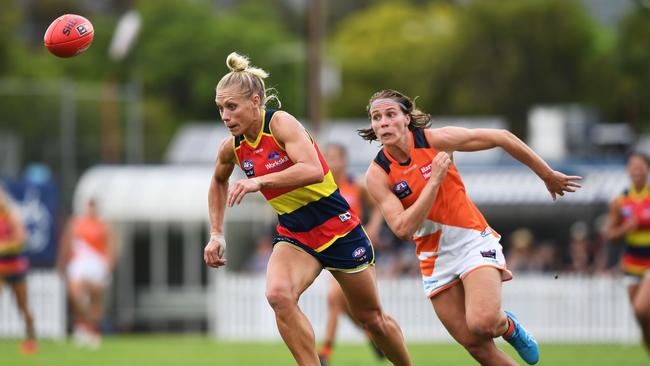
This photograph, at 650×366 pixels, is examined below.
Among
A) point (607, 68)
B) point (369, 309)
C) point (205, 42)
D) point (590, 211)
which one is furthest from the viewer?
point (205, 42)

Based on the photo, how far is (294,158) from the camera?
8453 mm

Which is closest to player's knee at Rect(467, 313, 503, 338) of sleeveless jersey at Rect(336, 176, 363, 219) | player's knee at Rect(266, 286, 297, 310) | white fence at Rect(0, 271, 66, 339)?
player's knee at Rect(266, 286, 297, 310)

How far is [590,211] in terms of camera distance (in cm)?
2642

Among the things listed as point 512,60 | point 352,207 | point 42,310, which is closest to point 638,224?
point 352,207

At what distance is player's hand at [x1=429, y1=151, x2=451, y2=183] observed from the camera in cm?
812

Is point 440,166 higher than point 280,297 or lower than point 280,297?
higher

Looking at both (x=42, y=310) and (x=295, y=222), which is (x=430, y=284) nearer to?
(x=295, y=222)

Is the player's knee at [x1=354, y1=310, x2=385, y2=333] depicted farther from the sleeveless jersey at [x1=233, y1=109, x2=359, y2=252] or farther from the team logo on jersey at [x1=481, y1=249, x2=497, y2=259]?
the team logo on jersey at [x1=481, y1=249, x2=497, y2=259]

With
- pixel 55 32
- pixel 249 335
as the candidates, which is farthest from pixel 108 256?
pixel 55 32

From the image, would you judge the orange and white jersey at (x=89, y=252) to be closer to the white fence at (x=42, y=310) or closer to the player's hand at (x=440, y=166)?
the white fence at (x=42, y=310)

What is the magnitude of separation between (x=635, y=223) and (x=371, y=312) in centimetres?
522

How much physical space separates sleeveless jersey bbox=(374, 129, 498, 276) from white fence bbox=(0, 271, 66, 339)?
1413 cm

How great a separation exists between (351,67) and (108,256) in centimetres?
5514

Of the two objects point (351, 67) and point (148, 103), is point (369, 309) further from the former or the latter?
point (351, 67)
